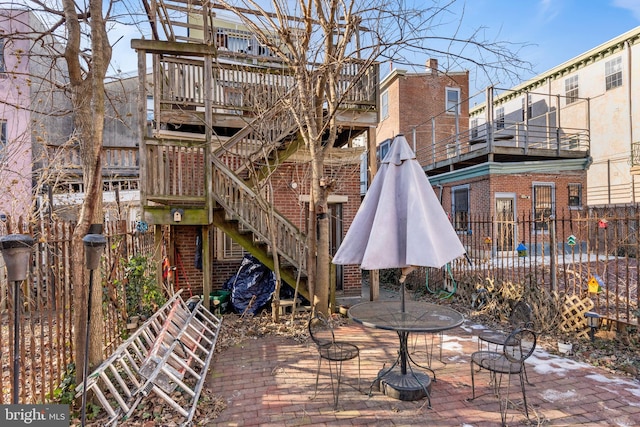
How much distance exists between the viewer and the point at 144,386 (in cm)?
341

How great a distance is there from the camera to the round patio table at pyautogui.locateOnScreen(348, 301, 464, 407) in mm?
3879

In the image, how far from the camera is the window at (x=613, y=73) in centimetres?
1664

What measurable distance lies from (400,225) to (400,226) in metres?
0.01

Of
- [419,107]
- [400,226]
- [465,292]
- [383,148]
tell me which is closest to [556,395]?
[400,226]

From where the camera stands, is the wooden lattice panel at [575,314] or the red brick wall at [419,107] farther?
the red brick wall at [419,107]

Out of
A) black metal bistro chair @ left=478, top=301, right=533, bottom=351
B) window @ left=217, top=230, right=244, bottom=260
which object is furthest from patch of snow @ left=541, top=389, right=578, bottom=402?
window @ left=217, top=230, right=244, bottom=260

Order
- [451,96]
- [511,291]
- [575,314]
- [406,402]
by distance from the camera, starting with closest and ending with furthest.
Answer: [406,402]
[575,314]
[511,291]
[451,96]

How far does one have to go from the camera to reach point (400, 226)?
383cm

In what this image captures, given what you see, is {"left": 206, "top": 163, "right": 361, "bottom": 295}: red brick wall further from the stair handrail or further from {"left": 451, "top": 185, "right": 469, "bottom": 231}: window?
{"left": 451, "top": 185, "right": 469, "bottom": 231}: window

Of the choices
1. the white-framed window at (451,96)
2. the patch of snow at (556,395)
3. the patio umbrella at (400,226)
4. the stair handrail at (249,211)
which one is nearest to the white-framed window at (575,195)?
the white-framed window at (451,96)

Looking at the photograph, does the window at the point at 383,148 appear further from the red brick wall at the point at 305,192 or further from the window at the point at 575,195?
the red brick wall at the point at 305,192

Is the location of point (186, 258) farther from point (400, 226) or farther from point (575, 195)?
point (575, 195)
